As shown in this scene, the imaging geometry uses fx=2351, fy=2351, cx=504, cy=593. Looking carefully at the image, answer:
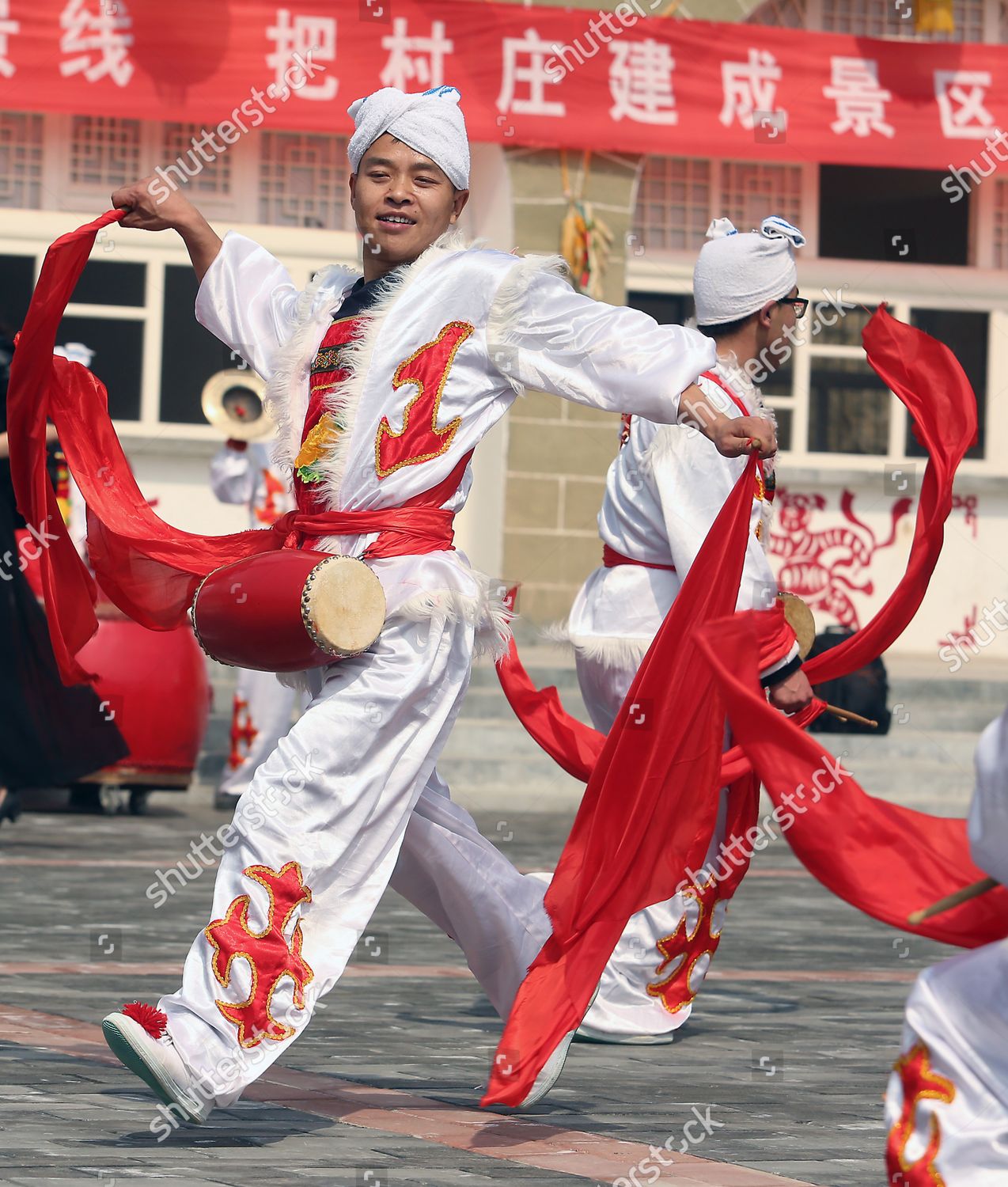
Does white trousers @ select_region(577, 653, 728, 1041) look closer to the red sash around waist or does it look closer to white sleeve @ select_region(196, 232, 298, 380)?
the red sash around waist

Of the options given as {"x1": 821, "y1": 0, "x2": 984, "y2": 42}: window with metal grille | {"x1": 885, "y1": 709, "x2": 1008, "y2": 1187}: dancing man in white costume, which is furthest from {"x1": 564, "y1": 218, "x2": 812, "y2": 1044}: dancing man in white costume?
{"x1": 821, "y1": 0, "x2": 984, "y2": 42}: window with metal grille

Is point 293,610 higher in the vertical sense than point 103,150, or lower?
lower

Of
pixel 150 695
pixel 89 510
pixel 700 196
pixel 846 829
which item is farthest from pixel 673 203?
pixel 846 829

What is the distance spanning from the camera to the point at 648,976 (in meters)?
5.80

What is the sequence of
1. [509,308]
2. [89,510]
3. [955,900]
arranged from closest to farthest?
[955,900] → [509,308] → [89,510]

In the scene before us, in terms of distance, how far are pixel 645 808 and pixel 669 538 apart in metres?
1.01

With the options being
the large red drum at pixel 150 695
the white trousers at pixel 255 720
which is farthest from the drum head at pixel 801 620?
the white trousers at pixel 255 720

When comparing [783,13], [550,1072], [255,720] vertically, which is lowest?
[255,720]

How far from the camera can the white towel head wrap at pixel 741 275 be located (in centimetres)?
600

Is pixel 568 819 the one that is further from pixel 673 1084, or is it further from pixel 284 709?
pixel 673 1084

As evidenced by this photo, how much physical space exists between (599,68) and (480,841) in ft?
38.3

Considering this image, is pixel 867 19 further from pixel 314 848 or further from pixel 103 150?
pixel 314 848

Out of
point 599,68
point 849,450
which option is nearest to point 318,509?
point 599,68

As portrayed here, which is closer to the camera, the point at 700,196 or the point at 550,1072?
the point at 550,1072
